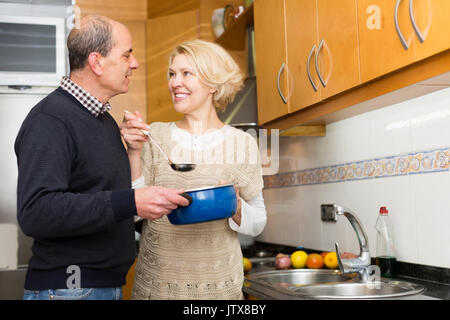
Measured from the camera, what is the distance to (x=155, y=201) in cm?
64

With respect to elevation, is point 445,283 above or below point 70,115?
below

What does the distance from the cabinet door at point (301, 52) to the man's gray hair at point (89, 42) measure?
55 cm

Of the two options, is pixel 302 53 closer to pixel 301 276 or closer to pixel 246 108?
pixel 246 108

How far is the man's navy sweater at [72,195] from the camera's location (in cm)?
63

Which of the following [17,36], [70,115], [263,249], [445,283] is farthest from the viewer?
[263,249]

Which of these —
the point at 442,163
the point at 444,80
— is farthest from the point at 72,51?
the point at 442,163

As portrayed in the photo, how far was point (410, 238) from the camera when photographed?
3.69ft

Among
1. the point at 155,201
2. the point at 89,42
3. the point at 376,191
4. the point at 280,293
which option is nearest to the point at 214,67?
the point at 89,42

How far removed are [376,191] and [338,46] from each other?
0.37 m

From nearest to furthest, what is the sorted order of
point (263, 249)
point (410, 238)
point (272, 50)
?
point (410, 238) < point (272, 50) < point (263, 249)

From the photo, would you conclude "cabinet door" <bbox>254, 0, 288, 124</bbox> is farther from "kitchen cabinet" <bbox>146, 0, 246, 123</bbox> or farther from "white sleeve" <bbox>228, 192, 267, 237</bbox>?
"white sleeve" <bbox>228, 192, 267, 237</bbox>

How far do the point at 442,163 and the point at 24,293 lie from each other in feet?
2.57

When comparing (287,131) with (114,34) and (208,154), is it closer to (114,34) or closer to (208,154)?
(208,154)

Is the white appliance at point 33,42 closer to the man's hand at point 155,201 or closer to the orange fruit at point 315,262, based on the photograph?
the man's hand at point 155,201
